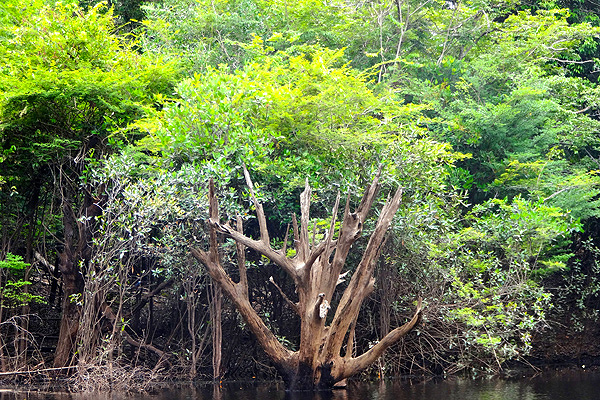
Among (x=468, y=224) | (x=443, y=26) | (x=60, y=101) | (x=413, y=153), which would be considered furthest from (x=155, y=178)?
(x=443, y=26)

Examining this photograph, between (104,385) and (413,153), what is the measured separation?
24.4 feet

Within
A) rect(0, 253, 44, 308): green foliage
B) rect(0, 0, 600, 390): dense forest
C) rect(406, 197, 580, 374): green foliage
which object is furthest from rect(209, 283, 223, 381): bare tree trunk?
rect(406, 197, 580, 374): green foliage

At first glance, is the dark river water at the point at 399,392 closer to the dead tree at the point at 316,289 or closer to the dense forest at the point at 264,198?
the dead tree at the point at 316,289

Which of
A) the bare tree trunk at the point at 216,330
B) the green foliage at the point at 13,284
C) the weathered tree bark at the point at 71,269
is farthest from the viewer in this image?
the weathered tree bark at the point at 71,269

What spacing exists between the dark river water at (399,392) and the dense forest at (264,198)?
23.8 inches

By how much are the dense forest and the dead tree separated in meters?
0.04

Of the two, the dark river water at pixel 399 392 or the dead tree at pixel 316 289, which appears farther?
the dead tree at pixel 316 289

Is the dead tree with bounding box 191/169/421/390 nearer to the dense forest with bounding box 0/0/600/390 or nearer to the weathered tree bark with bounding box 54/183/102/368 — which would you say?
the dense forest with bounding box 0/0/600/390

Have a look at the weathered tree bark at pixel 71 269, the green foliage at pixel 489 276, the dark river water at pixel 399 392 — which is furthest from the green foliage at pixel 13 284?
the green foliage at pixel 489 276

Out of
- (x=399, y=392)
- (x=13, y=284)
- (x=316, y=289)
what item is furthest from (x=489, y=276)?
(x=13, y=284)

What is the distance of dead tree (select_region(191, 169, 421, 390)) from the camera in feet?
34.8

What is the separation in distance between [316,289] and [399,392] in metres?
2.22

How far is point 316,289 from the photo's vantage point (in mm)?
10906

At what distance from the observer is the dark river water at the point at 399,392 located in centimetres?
1006
